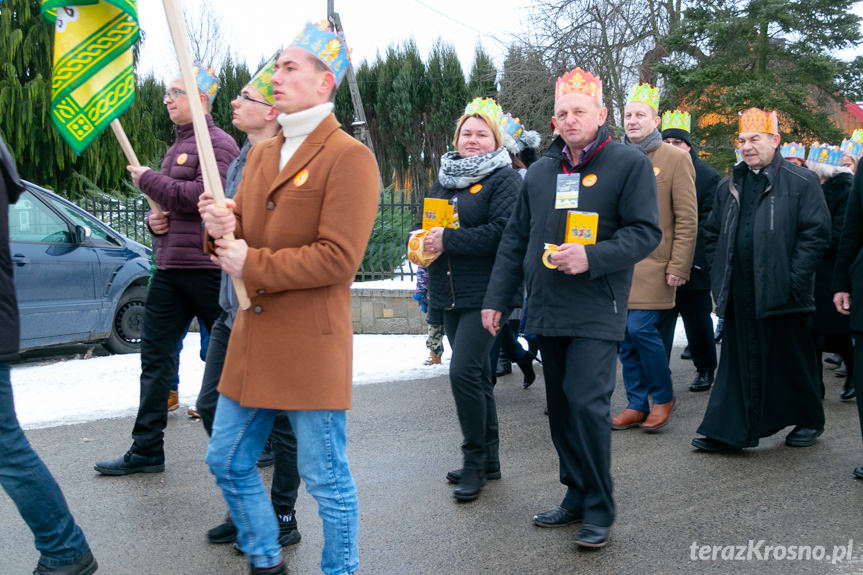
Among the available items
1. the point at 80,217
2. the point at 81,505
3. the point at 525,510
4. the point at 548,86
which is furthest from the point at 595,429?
the point at 548,86

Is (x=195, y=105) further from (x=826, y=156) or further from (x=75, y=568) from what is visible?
(x=826, y=156)

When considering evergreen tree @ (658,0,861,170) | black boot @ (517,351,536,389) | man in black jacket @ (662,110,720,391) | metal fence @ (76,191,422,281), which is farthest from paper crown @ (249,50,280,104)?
evergreen tree @ (658,0,861,170)

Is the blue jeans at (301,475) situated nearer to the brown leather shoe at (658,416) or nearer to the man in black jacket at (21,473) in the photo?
the man in black jacket at (21,473)

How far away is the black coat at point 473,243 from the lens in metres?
4.93

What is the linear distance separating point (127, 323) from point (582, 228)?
671 cm

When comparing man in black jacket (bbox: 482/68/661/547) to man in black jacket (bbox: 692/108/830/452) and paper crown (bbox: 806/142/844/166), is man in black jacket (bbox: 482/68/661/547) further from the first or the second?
paper crown (bbox: 806/142/844/166)

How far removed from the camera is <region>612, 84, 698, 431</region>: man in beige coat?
6395 millimetres

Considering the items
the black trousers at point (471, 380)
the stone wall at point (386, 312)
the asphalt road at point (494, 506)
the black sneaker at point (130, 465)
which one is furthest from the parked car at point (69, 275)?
the black trousers at point (471, 380)

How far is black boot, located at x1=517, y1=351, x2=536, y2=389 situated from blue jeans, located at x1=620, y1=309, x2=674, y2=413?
4.27 feet

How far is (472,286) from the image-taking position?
4.93 metres

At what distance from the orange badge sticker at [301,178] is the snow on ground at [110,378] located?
426 cm

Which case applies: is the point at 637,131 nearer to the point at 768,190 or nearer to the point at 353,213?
the point at 768,190

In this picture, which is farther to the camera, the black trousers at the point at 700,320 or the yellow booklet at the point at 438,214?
the black trousers at the point at 700,320

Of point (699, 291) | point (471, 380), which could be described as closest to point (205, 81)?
point (471, 380)
